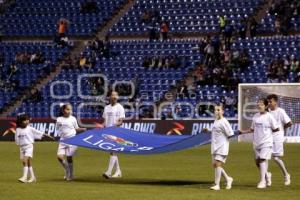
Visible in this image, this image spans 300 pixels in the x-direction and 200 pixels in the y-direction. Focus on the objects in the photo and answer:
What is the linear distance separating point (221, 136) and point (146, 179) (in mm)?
3422

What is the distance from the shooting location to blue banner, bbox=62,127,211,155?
780 inches

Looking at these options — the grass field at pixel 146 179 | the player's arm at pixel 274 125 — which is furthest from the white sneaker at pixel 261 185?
the player's arm at pixel 274 125

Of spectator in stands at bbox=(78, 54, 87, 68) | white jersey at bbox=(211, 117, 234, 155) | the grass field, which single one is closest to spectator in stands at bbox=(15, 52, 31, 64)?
spectator in stands at bbox=(78, 54, 87, 68)

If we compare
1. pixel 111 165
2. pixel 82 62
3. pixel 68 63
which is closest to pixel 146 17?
pixel 82 62

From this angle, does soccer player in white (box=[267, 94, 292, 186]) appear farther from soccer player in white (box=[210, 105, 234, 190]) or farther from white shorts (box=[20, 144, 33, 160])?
white shorts (box=[20, 144, 33, 160])

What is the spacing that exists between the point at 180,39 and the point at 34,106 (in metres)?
9.21

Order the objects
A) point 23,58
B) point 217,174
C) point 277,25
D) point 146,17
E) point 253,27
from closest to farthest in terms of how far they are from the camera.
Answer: point 217,174, point 277,25, point 253,27, point 23,58, point 146,17

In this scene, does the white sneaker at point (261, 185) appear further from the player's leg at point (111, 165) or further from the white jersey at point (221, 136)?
the player's leg at point (111, 165)

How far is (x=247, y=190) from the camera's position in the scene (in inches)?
686

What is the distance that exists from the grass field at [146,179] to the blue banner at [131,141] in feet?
2.45

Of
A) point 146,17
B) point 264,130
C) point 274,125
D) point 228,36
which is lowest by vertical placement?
point 264,130

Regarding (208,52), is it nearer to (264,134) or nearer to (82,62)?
(82,62)

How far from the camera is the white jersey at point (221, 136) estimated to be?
17.7 m

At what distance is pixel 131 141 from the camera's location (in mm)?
21031
